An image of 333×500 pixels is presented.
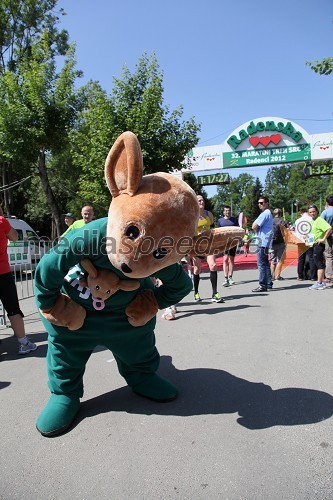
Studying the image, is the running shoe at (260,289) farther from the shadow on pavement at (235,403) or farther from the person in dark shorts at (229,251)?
the shadow on pavement at (235,403)

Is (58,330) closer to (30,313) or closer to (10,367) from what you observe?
(10,367)

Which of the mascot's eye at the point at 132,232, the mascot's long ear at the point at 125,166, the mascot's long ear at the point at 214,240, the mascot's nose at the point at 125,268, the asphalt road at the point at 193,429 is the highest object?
the mascot's long ear at the point at 125,166

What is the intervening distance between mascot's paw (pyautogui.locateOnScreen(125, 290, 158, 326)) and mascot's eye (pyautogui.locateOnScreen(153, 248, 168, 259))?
2.08 feet

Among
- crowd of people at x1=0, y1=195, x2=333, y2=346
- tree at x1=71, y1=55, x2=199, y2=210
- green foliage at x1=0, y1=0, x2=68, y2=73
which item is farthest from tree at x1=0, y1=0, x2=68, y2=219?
crowd of people at x1=0, y1=195, x2=333, y2=346

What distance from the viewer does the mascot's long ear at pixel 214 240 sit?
2260 mm

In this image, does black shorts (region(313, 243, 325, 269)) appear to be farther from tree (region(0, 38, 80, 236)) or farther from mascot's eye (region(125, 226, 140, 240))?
tree (region(0, 38, 80, 236))

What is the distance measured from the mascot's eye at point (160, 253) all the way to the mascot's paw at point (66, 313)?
75cm

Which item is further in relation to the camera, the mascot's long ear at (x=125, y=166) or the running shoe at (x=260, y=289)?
the running shoe at (x=260, y=289)

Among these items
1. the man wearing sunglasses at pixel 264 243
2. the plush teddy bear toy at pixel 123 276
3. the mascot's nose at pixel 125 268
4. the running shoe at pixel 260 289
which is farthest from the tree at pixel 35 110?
the mascot's nose at pixel 125 268

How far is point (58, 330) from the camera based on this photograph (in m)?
2.57

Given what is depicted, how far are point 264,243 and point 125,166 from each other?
5892mm

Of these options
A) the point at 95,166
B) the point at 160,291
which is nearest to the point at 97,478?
the point at 160,291

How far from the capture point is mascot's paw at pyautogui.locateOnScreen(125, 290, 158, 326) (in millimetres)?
2602

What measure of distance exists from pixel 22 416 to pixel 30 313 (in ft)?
13.1
